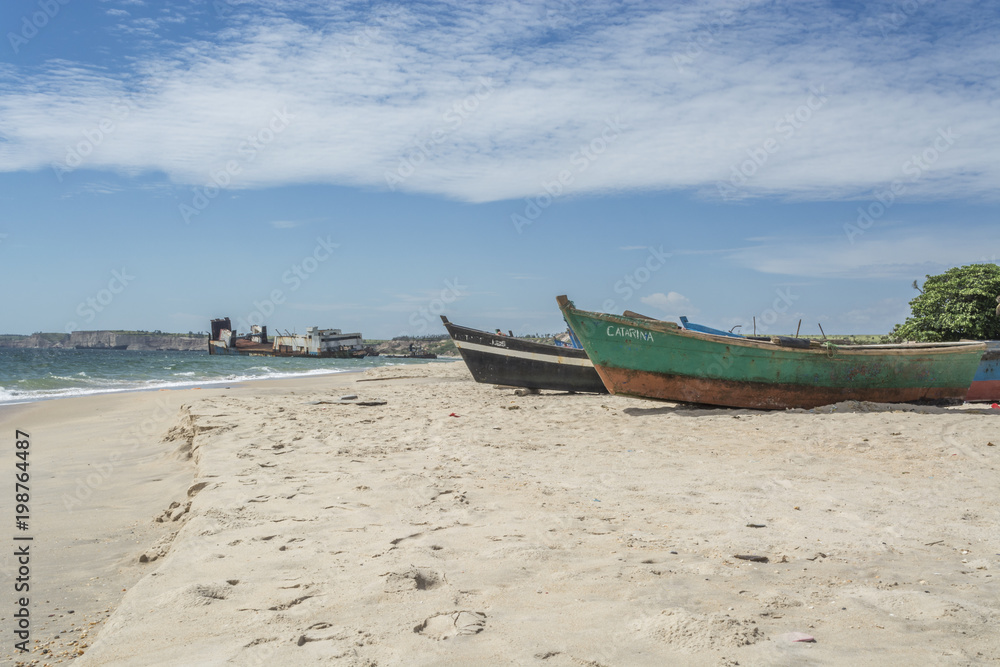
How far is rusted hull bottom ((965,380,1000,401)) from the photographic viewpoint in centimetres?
1189

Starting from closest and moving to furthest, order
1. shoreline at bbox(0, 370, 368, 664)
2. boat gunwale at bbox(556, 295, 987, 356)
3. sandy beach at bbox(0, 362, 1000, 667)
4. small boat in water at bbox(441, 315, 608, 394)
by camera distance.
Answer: sandy beach at bbox(0, 362, 1000, 667) < shoreline at bbox(0, 370, 368, 664) < boat gunwale at bbox(556, 295, 987, 356) < small boat in water at bbox(441, 315, 608, 394)

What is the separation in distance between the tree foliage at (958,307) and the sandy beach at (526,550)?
10486 mm

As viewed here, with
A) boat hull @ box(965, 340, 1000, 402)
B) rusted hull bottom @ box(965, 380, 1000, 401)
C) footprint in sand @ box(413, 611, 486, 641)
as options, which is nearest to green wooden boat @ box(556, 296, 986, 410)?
boat hull @ box(965, 340, 1000, 402)

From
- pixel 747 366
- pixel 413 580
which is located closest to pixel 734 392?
pixel 747 366

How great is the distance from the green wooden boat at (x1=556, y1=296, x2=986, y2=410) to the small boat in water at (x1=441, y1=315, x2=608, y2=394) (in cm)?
312

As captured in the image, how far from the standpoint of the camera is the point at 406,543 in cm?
346

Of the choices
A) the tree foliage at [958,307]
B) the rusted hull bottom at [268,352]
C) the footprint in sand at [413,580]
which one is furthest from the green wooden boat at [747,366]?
the rusted hull bottom at [268,352]

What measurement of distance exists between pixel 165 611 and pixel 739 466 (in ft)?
16.0

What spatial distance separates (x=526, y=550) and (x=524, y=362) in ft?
35.2

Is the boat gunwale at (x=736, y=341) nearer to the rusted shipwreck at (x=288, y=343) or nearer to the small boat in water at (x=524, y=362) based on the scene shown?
the small boat in water at (x=524, y=362)

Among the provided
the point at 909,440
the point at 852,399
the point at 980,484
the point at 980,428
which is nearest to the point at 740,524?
the point at 980,484

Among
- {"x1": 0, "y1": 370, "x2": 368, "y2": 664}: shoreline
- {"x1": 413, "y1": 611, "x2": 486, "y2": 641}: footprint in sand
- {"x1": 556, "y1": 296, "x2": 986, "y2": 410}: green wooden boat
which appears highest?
{"x1": 556, "y1": 296, "x2": 986, "y2": 410}: green wooden boat

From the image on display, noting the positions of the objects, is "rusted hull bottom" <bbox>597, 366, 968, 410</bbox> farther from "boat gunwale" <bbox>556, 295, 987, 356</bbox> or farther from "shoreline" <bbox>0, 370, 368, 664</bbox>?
"shoreline" <bbox>0, 370, 368, 664</bbox>

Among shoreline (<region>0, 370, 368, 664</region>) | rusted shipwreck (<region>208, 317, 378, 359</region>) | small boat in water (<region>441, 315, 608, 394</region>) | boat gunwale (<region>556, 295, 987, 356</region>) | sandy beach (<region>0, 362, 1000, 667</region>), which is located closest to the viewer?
sandy beach (<region>0, 362, 1000, 667</region>)
